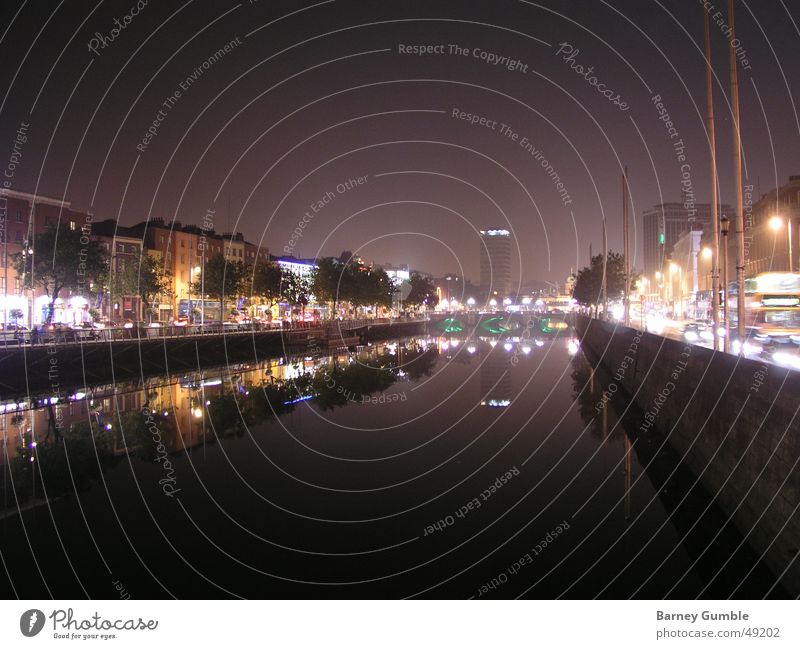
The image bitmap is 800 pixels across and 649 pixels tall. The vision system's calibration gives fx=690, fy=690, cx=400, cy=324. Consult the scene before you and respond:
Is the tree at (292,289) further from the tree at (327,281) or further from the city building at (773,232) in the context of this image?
the city building at (773,232)

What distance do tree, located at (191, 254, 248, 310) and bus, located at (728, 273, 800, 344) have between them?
58.2 meters

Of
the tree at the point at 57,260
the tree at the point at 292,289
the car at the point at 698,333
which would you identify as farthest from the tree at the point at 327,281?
the car at the point at 698,333

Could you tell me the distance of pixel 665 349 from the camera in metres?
25.3

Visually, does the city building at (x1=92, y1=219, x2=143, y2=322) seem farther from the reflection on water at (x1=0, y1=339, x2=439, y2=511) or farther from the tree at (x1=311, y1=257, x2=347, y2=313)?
the tree at (x1=311, y1=257, x2=347, y2=313)

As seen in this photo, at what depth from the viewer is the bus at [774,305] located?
3156cm

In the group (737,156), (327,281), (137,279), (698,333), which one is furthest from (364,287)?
(737,156)

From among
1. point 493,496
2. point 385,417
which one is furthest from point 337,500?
point 385,417

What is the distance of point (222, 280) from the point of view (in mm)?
80688

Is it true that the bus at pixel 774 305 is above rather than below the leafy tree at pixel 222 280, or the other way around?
below

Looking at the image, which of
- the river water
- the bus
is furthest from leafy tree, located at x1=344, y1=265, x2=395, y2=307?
the bus

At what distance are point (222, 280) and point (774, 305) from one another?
61.6m

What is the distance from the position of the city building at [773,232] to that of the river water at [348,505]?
47471 millimetres

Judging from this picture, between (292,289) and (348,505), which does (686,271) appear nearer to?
(292,289)

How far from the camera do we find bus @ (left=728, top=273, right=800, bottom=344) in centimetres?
3156
